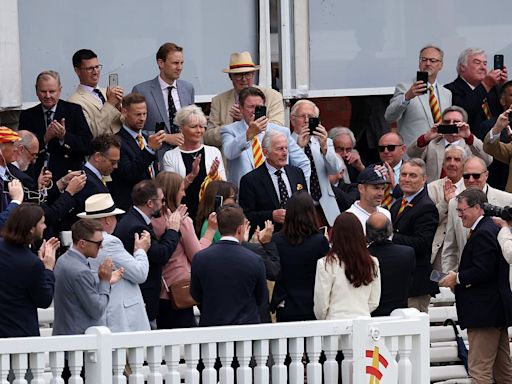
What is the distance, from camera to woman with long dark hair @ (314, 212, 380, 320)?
12398 mm

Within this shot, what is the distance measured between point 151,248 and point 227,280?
38.2 inches

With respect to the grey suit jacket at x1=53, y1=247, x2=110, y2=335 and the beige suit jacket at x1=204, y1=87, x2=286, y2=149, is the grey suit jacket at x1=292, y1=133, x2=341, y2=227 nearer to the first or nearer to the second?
the beige suit jacket at x1=204, y1=87, x2=286, y2=149

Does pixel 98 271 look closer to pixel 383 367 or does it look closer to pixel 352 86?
pixel 383 367

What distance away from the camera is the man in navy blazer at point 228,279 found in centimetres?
1192

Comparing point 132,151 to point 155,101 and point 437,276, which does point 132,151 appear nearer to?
point 155,101

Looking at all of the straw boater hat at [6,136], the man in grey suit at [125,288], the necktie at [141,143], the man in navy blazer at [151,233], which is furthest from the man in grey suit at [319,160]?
the man in grey suit at [125,288]

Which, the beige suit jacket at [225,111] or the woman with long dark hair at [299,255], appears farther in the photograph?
the beige suit jacket at [225,111]

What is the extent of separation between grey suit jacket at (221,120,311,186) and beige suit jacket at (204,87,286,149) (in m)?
0.46

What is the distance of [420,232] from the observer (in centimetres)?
1435

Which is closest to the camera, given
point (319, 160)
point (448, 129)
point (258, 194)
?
point (258, 194)

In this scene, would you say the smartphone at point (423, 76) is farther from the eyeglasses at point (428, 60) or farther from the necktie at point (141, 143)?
the necktie at point (141, 143)

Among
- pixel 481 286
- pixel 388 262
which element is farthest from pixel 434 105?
pixel 388 262

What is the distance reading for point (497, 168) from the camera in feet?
54.5

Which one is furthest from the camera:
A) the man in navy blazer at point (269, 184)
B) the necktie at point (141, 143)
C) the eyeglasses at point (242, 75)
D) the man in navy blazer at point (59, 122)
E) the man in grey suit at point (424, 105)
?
the man in grey suit at point (424, 105)
